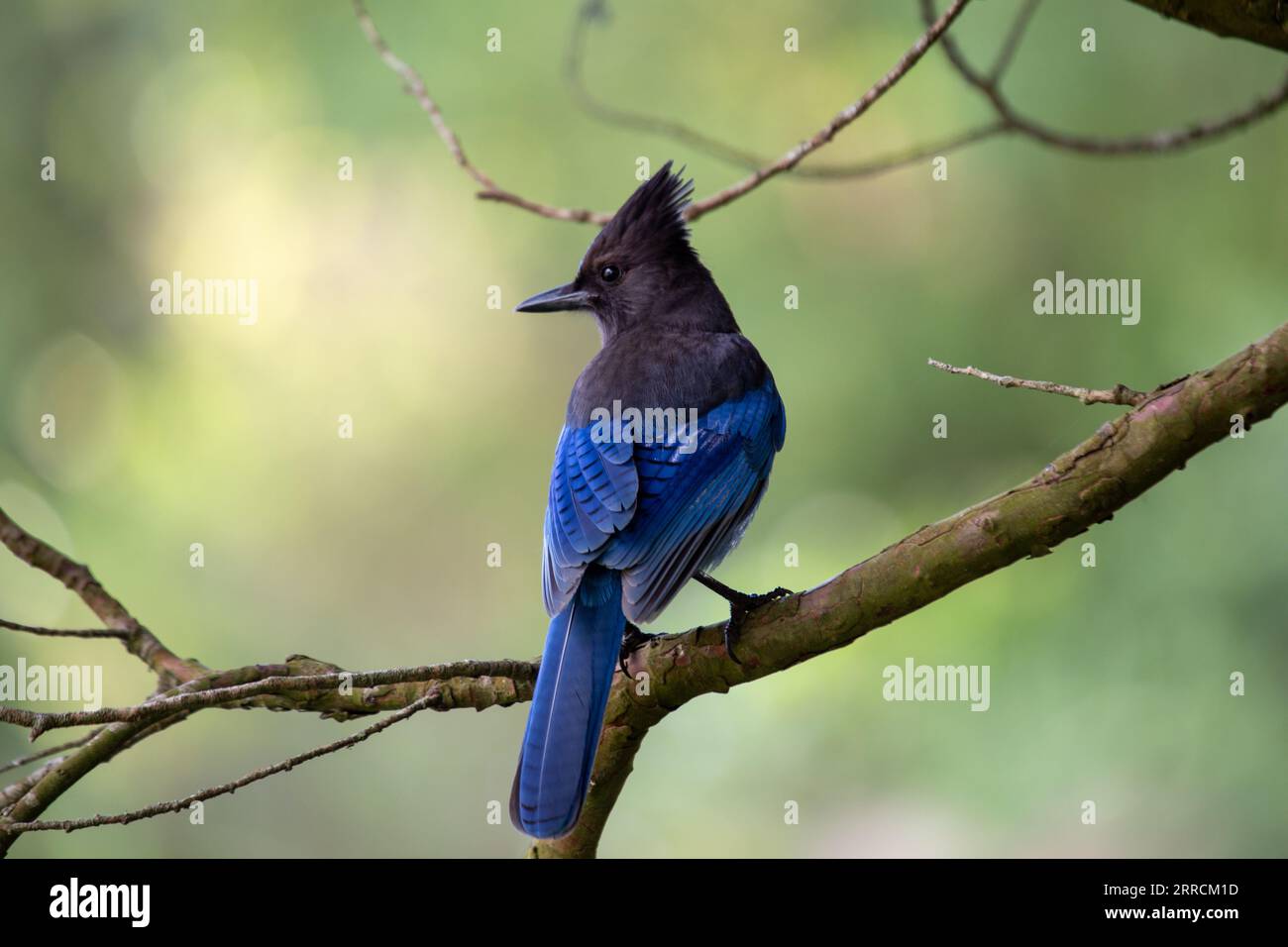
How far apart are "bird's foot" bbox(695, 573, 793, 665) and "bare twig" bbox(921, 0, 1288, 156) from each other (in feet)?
3.35

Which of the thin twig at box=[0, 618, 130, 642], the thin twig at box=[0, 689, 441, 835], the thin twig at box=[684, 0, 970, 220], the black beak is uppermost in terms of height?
the thin twig at box=[684, 0, 970, 220]

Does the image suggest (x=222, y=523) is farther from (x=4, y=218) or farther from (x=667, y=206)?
(x=667, y=206)

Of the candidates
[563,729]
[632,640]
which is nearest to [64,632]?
[563,729]

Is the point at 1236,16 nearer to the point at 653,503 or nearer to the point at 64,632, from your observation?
the point at 653,503

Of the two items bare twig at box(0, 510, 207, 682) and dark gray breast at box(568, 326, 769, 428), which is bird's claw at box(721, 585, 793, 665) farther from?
bare twig at box(0, 510, 207, 682)

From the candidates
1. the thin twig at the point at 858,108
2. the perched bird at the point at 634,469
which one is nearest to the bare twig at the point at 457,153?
the thin twig at the point at 858,108

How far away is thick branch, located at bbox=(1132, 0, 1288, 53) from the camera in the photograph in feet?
6.47

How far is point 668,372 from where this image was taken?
286 cm

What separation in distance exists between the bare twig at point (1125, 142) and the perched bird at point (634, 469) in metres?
0.75

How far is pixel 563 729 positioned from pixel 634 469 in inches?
26.0

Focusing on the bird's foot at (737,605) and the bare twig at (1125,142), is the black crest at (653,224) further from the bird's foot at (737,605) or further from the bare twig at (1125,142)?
the bird's foot at (737,605)

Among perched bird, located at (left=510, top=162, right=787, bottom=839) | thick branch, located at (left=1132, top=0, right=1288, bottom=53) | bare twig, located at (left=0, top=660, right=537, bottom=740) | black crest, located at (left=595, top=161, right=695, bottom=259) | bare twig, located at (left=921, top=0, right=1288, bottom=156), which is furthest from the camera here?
black crest, located at (left=595, top=161, right=695, bottom=259)

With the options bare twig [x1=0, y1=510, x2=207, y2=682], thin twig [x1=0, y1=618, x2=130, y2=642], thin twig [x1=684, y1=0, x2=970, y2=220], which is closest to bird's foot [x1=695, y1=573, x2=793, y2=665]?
thin twig [x1=684, y1=0, x2=970, y2=220]

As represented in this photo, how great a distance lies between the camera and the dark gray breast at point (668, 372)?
9.23ft
